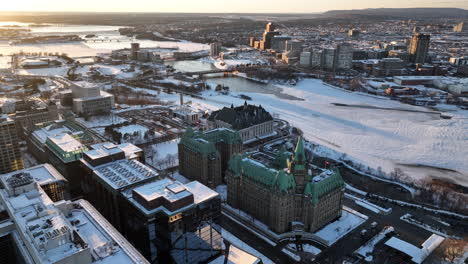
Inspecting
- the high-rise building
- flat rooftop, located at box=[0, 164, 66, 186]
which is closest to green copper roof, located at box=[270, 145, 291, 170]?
flat rooftop, located at box=[0, 164, 66, 186]

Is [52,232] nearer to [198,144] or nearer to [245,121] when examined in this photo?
[198,144]

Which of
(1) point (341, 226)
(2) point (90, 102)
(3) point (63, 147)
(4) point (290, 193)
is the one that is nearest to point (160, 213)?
(4) point (290, 193)

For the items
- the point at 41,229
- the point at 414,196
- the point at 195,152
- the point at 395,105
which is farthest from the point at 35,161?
the point at 395,105

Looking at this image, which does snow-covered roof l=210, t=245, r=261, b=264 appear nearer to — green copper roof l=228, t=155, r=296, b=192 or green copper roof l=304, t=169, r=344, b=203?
green copper roof l=228, t=155, r=296, b=192

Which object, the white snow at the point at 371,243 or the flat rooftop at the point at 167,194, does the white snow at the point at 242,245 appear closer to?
the flat rooftop at the point at 167,194

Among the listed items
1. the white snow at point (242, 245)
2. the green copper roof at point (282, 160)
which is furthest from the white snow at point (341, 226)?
the green copper roof at point (282, 160)

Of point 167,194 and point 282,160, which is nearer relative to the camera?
point 167,194
